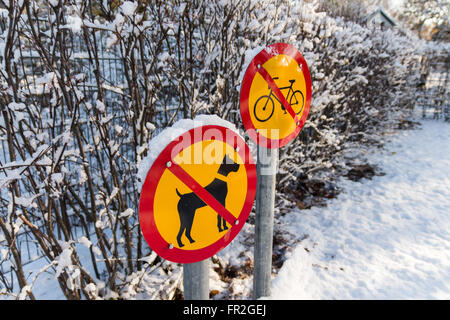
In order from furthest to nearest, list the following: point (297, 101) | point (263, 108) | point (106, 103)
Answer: point (106, 103) < point (297, 101) < point (263, 108)

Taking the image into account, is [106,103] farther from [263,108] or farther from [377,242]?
[377,242]

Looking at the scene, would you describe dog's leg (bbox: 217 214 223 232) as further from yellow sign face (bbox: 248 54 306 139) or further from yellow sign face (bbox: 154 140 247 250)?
yellow sign face (bbox: 248 54 306 139)

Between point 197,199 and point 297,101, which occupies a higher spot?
point 297,101

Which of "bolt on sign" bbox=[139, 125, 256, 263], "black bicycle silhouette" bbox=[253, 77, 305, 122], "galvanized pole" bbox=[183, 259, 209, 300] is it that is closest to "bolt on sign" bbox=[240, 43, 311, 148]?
"black bicycle silhouette" bbox=[253, 77, 305, 122]

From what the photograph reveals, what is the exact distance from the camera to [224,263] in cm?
293

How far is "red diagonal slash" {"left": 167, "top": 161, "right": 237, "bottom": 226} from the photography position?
0.95m

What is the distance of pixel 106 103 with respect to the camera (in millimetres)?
3023

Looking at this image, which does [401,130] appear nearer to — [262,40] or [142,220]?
[262,40]

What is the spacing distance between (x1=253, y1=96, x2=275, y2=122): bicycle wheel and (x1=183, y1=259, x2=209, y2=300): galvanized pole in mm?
831

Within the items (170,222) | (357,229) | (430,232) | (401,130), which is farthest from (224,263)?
(401,130)

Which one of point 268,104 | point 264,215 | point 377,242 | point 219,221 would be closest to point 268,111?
point 268,104

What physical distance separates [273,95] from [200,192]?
89 centimetres

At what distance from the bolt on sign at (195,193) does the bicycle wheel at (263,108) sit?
54cm

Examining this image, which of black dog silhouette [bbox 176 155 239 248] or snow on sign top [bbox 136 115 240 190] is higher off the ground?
snow on sign top [bbox 136 115 240 190]
